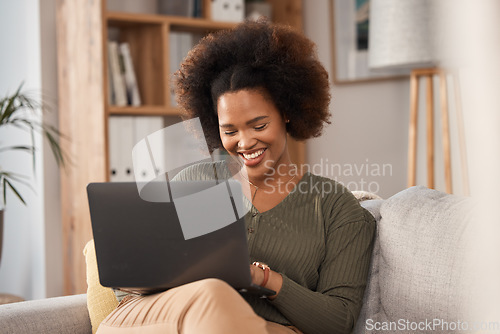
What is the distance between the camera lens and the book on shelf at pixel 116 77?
2846 mm

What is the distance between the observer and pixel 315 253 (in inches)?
60.1

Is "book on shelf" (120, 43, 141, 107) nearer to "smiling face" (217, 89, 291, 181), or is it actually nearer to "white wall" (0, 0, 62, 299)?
"white wall" (0, 0, 62, 299)

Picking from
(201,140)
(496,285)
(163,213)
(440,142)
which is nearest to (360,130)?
(440,142)

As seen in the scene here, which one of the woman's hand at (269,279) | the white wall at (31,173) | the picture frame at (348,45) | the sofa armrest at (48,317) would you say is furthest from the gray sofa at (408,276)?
the picture frame at (348,45)

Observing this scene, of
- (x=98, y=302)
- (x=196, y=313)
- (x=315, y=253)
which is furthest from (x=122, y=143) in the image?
(x=196, y=313)

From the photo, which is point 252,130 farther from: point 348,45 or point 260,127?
point 348,45

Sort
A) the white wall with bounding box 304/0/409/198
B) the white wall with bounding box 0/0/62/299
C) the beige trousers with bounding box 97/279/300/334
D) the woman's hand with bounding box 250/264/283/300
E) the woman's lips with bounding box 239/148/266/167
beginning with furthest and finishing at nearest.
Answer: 1. the white wall with bounding box 304/0/409/198
2. the white wall with bounding box 0/0/62/299
3. the woman's lips with bounding box 239/148/266/167
4. the woman's hand with bounding box 250/264/283/300
5. the beige trousers with bounding box 97/279/300/334

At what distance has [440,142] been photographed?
127 inches

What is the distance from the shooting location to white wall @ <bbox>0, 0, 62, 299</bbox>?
9.68 feet

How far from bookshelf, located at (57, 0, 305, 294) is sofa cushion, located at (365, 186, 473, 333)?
1.50m

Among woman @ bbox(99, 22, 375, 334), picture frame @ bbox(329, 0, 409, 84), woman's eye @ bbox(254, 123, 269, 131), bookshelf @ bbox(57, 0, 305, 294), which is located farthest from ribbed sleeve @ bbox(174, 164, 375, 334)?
picture frame @ bbox(329, 0, 409, 84)

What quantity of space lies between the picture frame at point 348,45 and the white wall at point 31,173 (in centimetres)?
148

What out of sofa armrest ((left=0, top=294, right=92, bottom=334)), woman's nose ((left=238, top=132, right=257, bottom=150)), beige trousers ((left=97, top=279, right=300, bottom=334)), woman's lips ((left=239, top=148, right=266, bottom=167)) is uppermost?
woman's nose ((left=238, top=132, right=257, bottom=150))

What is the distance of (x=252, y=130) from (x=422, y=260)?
1.68 feet
